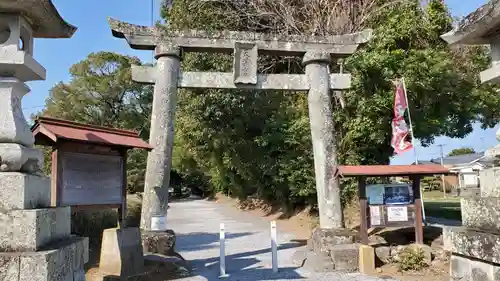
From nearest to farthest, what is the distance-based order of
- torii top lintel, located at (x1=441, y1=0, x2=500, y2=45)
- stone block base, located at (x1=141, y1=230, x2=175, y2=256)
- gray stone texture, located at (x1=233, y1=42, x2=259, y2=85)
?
torii top lintel, located at (x1=441, y1=0, x2=500, y2=45) < stone block base, located at (x1=141, y1=230, x2=175, y2=256) < gray stone texture, located at (x1=233, y1=42, x2=259, y2=85)

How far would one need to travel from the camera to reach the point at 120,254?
24.9 ft

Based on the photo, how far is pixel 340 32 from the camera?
15148 millimetres

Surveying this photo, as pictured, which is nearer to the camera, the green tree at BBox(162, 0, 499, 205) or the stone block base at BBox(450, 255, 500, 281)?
the stone block base at BBox(450, 255, 500, 281)

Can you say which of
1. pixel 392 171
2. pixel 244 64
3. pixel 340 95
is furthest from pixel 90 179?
pixel 340 95

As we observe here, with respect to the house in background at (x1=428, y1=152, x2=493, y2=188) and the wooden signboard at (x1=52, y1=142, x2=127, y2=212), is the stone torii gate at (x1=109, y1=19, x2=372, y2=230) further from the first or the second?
the house in background at (x1=428, y1=152, x2=493, y2=188)

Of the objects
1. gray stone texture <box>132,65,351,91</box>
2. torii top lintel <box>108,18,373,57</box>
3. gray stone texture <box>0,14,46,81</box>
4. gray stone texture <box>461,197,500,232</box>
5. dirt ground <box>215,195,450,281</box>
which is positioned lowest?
dirt ground <box>215,195,450,281</box>

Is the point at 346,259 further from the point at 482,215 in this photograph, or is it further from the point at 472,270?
the point at 482,215

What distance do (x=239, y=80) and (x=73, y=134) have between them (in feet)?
16.8

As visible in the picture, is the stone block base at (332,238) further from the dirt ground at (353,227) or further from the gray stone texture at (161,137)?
the gray stone texture at (161,137)

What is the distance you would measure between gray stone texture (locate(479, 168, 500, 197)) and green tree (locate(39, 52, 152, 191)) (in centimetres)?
2900

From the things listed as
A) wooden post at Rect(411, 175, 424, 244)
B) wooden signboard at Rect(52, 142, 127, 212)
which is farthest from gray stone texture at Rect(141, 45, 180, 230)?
wooden post at Rect(411, 175, 424, 244)

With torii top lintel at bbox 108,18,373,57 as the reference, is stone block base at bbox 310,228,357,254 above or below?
below

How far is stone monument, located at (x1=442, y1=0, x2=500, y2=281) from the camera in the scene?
323 cm

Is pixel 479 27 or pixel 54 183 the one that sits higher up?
pixel 479 27
